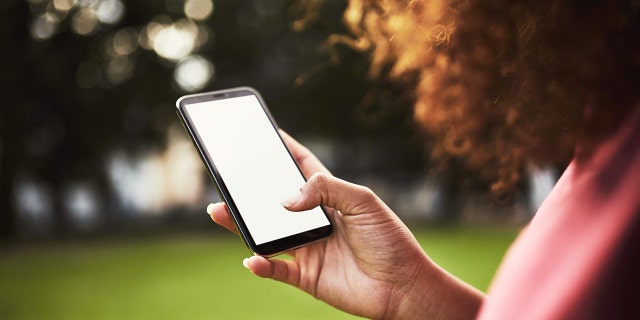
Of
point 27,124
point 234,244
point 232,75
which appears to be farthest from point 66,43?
point 234,244

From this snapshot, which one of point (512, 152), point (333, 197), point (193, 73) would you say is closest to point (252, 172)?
point (333, 197)

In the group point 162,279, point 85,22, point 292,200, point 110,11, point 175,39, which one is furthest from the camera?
point 175,39

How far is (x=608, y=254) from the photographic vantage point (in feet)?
3.13

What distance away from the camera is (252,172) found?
2.62m

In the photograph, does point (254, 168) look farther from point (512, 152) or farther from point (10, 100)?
point (10, 100)

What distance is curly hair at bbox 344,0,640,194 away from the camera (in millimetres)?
1153

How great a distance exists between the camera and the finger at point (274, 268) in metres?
2.43

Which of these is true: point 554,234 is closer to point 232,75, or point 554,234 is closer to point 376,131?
point 232,75

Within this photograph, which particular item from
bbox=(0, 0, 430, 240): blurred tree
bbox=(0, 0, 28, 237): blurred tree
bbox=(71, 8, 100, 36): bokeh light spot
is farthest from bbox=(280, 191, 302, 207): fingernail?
bbox=(71, 8, 100, 36): bokeh light spot

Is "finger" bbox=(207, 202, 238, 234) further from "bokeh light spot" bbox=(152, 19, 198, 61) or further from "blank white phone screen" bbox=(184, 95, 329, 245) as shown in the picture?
"bokeh light spot" bbox=(152, 19, 198, 61)

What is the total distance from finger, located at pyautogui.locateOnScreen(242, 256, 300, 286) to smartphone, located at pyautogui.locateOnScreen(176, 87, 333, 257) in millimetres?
47

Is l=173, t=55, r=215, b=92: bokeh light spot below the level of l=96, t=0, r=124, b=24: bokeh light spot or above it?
below

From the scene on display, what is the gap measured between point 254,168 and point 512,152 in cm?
92

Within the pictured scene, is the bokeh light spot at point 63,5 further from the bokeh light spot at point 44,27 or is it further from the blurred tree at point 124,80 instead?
the bokeh light spot at point 44,27
